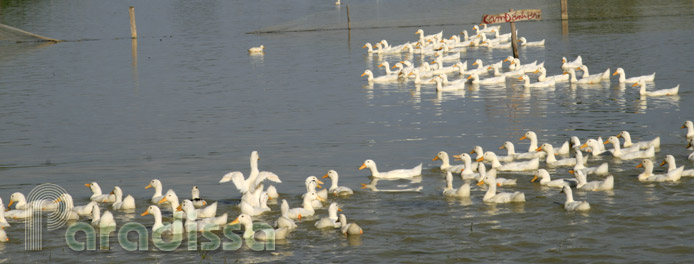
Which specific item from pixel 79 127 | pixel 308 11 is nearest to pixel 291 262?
pixel 79 127

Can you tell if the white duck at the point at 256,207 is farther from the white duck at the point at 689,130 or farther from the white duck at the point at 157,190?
the white duck at the point at 689,130

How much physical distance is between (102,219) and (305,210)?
3220 millimetres

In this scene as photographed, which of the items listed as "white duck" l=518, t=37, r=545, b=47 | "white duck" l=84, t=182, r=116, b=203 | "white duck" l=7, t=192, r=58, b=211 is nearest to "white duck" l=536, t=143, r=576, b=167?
"white duck" l=84, t=182, r=116, b=203

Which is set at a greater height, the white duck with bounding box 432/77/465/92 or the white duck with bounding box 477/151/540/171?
the white duck with bounding box 432/77/465/92

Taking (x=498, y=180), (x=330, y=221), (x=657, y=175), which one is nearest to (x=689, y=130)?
(x=657, y=175)

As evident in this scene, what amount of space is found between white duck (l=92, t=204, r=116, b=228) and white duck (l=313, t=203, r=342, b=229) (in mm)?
3259

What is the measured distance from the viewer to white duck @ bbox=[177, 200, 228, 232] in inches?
589

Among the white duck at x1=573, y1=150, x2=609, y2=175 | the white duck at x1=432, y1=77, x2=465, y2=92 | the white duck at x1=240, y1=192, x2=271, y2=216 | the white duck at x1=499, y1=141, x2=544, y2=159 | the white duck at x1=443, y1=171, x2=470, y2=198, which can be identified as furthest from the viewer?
the white duck at x1=432, y1=77, x2=465, y2=92

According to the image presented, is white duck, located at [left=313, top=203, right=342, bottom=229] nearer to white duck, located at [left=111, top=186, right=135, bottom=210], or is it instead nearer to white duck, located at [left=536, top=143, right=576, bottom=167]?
white duck, located at [left=111, top=186, right=135, bottom=210]

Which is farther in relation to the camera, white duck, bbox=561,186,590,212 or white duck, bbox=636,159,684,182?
white duck, bbox=636,159,684,182

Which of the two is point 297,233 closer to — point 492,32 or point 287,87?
point 287,87

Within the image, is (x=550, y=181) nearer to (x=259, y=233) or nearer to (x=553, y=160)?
(x=553, y=160)

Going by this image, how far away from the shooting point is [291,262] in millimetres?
13289

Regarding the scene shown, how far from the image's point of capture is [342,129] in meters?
24.7
